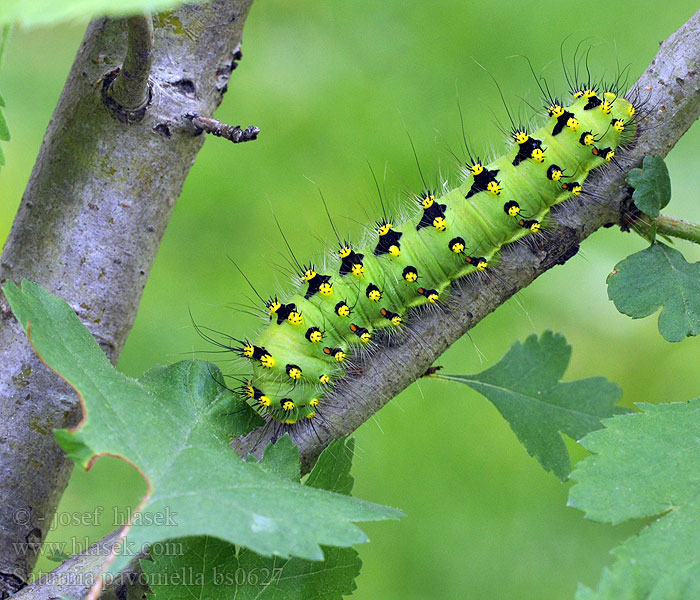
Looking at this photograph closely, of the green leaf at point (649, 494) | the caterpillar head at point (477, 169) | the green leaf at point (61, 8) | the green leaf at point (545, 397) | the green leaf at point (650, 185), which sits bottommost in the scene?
the green leaf at point (649, 494)

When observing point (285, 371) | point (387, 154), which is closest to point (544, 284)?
point (387, 154)

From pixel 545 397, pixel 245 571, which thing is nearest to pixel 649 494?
pixel 245 571

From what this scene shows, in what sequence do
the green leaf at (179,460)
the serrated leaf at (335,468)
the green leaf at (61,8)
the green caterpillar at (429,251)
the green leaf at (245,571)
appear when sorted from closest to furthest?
the green leaf at (61,8) < the green leaf at (179,460) < the green leaf at (245,571) < the serrated leaf at (335,468) < the green caterpillar at (429,251)

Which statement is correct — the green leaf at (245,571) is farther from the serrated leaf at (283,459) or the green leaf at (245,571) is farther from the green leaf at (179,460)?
the green leaf at (179,460)

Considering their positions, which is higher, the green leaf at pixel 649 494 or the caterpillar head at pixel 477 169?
the caterpillar head at pixel 477 169

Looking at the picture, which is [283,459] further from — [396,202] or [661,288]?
[396,202]

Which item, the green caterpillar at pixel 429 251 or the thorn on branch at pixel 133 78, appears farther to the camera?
the green caterpillar at pixel 429 251

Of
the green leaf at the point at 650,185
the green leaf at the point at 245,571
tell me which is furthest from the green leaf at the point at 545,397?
the green leaf at the point at 245,571
